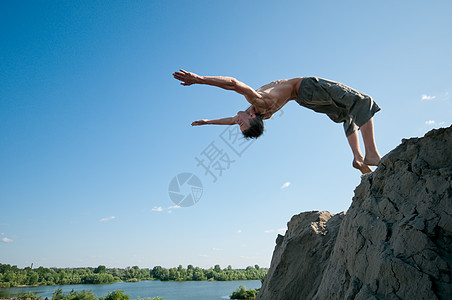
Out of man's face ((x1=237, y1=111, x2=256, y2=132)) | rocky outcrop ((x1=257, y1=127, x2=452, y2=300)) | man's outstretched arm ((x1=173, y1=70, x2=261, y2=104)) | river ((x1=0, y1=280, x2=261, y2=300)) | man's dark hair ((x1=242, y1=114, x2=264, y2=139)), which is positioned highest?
man's outstretched arm ((x1=173, y1=70, x2=261, y2=104))

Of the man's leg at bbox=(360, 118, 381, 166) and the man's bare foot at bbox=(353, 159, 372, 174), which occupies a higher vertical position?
the man's leg at bbox=(360, 118, 381, 166)

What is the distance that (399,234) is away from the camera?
2111 mm

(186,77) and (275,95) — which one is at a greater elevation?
(275,95)

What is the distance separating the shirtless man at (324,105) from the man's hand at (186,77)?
813 mm

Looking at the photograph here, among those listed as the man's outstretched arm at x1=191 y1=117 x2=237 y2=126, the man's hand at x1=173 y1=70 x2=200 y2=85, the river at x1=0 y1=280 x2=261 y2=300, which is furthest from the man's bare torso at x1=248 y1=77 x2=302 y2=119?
the river at x1=0 y1=280 x2=261 y2=300

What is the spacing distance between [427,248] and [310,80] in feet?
9.27

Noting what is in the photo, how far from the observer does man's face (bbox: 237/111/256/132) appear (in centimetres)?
395

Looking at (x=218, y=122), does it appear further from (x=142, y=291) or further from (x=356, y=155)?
(x=142, y=291)

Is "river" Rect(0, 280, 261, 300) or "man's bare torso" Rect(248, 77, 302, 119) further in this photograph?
"river" Rect(0, 280, 261, 300)

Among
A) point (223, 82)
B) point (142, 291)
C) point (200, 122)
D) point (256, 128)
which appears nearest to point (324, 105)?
point (256, 128)

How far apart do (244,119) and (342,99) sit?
4.94ft

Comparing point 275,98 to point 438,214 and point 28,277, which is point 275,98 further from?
point 28,277

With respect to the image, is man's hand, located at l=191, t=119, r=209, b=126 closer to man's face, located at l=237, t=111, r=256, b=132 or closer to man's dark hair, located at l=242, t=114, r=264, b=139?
man's face, located at l=237, t=111, r=256, b=132

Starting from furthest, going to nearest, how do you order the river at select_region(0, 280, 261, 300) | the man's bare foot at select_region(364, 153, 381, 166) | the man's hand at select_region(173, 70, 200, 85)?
1. the river at select_region(0, 280, 261, 300)
2. the man's bare foot at select_region(364, 153, 381, 166)
3. the man's hand at select_region(173, 70, 200, 85)
